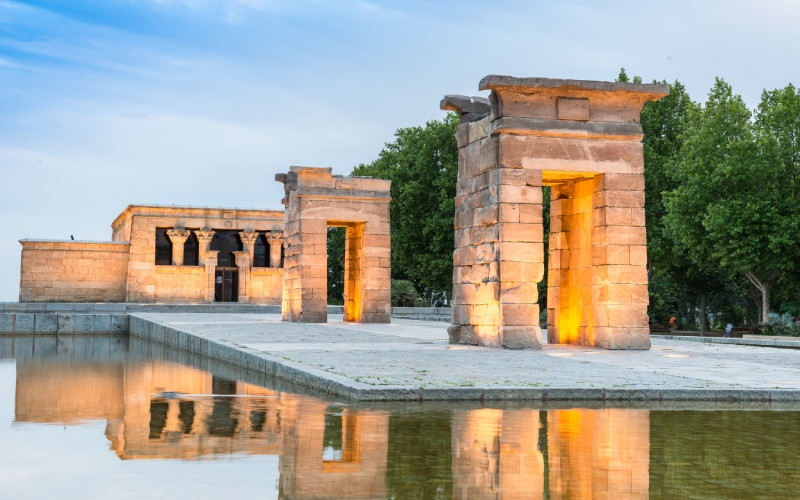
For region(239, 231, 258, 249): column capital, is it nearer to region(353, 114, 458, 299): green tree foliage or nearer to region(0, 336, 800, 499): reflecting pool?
region(353, 114, 458, 299): green tree foliage

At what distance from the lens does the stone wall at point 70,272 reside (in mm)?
50406

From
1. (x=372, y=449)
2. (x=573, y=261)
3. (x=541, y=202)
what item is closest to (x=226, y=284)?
Result: (x=573, y=261)

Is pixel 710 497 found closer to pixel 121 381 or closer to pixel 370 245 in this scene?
pixel 121 381

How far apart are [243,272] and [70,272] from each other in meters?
9.28

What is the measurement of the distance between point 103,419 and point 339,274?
176 feet

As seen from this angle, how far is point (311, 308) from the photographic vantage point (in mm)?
30797

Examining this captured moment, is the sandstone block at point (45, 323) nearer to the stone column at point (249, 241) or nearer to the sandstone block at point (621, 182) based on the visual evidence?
the sandstone block at point (621, 182)

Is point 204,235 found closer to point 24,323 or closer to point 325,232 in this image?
point 325,232

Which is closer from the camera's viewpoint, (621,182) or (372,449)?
(372,449)

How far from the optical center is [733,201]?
37031 millimetres

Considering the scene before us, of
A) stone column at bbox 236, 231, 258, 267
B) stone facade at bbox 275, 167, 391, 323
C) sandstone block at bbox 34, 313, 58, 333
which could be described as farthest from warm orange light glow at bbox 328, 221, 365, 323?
stone column at bbox 236, 231, 258, 267

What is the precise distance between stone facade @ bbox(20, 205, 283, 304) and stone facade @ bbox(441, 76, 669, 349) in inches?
1455

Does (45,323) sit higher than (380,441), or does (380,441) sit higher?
(45,323)

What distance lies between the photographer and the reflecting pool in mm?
5465
